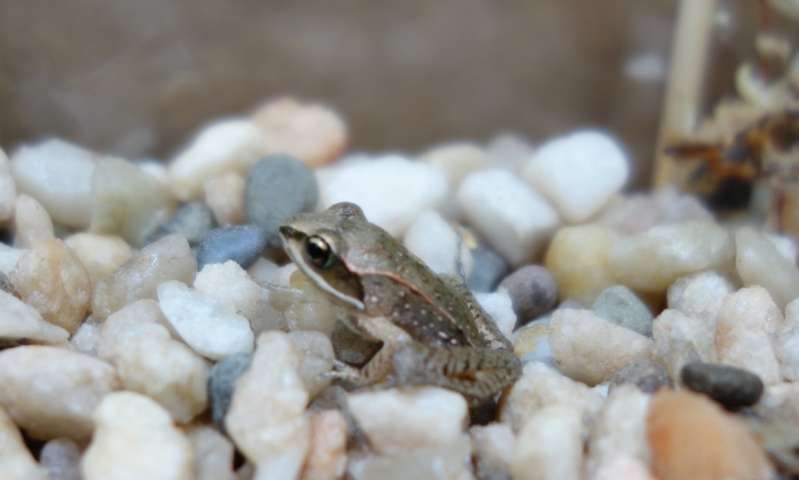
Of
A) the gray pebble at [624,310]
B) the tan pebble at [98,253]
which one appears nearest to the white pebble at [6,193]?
the tan pebble at [98,253]

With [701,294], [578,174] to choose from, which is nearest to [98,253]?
[578,174]

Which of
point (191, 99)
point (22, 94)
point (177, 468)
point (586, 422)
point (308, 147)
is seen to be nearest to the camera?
point (177, 468)

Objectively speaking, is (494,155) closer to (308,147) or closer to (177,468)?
(308,147)

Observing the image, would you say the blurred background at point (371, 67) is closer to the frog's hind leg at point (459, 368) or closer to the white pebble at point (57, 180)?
the white pebble at point (57, 180)

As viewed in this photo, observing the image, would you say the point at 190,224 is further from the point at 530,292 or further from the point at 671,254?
the point at 671,254

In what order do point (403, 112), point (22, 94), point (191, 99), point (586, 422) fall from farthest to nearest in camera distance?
1. point (403, 112)
2. point (191, 99)
3. point (22, 94)
4. point (586, 422)

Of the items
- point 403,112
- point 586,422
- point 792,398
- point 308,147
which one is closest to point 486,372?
point 586,422
